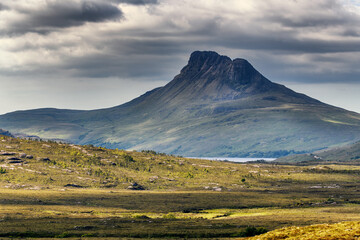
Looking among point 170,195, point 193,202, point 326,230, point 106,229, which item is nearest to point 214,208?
point 193,202

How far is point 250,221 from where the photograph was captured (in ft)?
390

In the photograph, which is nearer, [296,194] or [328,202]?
[328,202]

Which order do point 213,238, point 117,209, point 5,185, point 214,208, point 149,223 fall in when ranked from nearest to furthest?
point 213,238
point 149,223
point 117,209
point 214,208
point 5,185

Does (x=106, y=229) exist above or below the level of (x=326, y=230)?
below

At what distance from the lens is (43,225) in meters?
108

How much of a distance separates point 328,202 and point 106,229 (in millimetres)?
89019

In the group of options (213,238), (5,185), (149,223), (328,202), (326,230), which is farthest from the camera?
(5,185)

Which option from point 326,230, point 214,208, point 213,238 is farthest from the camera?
point 214,208

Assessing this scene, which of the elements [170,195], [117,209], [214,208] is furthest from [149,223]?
[170,195]

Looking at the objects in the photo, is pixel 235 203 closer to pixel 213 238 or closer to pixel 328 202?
pixel 328 202

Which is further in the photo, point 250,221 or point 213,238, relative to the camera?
point 250,221

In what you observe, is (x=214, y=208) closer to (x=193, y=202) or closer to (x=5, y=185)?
(x=193, y=202)

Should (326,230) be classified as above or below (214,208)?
above

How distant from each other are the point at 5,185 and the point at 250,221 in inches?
3911
